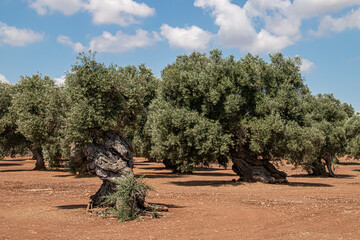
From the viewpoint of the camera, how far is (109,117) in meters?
14.7

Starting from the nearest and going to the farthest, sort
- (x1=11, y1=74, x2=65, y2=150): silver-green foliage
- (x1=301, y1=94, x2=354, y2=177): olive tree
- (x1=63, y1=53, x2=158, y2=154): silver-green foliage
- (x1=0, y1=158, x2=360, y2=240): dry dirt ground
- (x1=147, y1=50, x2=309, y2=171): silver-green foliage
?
(x1=0, y1=158, x2=360, y2=240): dry dirt ground, (x1=63, y1=53, x2=158, y2=154): silver-green foliage, (x1=11, y1=74, x2=65, y2=150): silver-green foliage, (x1=147, y1=50, x2=309, y2=171): silver-green foliage, (x1=301, y1=94, x2=354, y2=177): olive tree

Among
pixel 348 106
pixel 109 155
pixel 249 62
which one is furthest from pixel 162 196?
pixel 348 106

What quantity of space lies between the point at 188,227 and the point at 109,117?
6195mm

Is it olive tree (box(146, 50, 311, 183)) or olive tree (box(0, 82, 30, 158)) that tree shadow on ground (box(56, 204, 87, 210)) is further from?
olive tree (box(0, 82, 30, 158))

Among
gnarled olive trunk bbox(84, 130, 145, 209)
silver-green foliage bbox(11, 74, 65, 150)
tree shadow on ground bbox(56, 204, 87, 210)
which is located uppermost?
silver-green foliage bbox(11, 74, 65, 150)

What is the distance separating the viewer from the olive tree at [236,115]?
82.3ft

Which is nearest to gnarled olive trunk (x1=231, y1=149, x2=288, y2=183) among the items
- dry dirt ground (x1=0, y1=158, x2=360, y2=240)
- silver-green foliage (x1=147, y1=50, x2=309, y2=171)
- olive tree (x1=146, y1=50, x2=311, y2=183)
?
olive tree (x1=146, y1=50, x2=311, y2=183)

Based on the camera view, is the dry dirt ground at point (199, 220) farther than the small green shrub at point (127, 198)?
No

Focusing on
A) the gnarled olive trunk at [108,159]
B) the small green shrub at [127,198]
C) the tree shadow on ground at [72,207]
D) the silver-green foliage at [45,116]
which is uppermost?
the silver-green foliage at [45,116]

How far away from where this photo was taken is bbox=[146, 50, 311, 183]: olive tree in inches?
988

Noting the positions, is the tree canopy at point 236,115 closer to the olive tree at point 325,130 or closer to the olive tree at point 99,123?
the olive tree at point 325,130

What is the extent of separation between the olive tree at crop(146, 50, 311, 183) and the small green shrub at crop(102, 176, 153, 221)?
38.6ft

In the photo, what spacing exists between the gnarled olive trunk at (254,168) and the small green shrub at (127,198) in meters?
16.5

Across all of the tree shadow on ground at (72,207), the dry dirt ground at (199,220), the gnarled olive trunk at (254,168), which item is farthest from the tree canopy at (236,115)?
the tree shadow on ground at (72,207)
